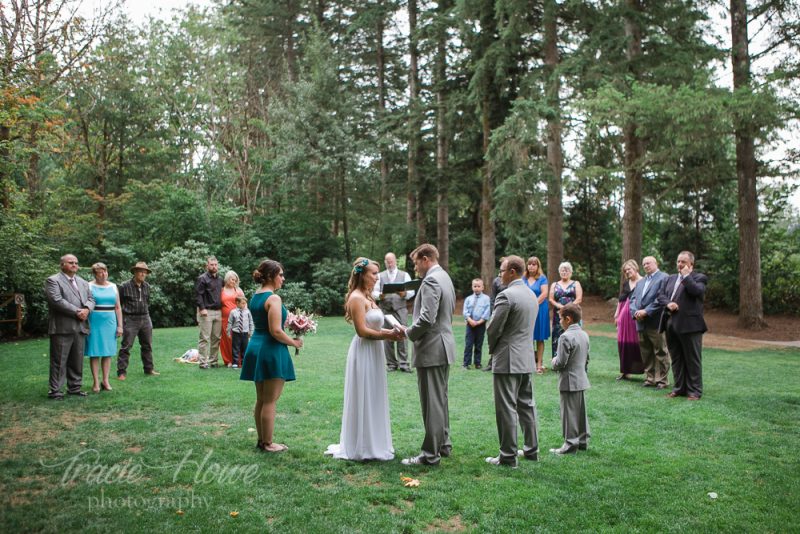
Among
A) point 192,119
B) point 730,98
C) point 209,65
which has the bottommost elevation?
point 730,98

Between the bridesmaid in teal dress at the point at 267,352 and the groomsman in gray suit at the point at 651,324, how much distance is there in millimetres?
5900

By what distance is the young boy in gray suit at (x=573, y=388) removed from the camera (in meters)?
5.53

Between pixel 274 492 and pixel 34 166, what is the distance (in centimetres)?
2308

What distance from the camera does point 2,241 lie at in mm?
14375

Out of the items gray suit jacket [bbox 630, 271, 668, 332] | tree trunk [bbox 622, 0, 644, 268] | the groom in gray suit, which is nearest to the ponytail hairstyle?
the groom in gray suit

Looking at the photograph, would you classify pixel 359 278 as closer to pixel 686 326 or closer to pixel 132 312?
pixel 686 326

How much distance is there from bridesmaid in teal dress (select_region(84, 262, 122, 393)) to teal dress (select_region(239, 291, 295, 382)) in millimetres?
3860

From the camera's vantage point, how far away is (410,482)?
15.0 feet

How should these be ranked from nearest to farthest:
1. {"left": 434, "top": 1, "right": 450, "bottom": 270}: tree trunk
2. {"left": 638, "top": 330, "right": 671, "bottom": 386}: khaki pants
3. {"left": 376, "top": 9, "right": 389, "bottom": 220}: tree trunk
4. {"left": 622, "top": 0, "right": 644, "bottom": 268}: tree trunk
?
{"left": 638, "top": 330, "right": 671, "bottom": 386}: khaki pants
{"left": 622, "top": 0, "right": 644, "bottom": 268}: tree trunk
{"left": 434, "top": 1, "right": 450, "bottom": 270}: tree trunk
{"left": 376, "top": 9, "right": 389, "bottom": 220}: tree trunk

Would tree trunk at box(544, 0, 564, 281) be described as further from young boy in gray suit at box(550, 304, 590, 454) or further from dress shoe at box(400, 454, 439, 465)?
dress shoe at box(400, 454, 439, 465)

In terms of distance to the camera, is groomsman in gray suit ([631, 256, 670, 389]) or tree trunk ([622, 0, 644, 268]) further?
tree trunk ([622, 0, 644, 268])

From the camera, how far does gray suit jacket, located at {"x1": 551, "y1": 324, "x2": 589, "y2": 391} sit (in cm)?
557

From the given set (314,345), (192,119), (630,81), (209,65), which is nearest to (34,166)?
(192,119)

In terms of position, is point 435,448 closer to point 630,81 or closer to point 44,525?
point 44,525
